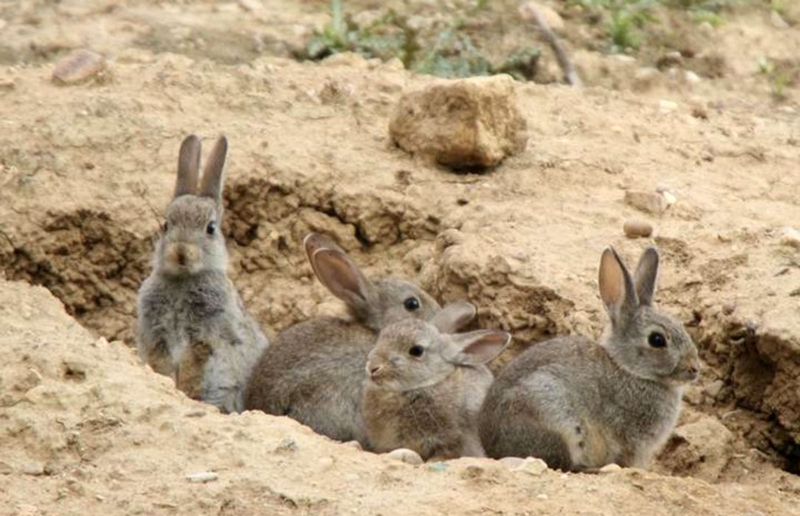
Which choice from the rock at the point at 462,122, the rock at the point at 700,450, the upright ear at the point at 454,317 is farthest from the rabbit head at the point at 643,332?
the rock at the point at 462,122

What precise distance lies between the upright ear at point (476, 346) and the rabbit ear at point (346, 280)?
766 millimetres

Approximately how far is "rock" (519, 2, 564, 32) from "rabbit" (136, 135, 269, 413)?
4169 millimetres

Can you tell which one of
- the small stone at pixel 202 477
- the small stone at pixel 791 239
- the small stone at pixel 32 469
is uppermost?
the small stone at pixel 202 477

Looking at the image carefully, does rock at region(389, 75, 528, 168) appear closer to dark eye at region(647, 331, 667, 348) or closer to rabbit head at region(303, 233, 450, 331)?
rabbit head at region(303, 233, 450, 331)

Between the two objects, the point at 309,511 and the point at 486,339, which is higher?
the point at 309,511

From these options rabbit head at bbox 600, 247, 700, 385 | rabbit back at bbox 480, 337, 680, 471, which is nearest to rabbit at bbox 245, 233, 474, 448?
rabbit back at bbox 480, 337, 680, 471

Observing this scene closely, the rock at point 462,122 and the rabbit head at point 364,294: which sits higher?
the rock at point 462,122

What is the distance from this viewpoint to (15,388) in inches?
299

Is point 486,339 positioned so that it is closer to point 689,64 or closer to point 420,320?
point 420,320

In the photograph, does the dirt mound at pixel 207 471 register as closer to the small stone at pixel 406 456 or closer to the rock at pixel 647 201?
the small stone at pixel 406 456

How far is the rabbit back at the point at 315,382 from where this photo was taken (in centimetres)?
890

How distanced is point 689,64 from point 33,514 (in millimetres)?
7380

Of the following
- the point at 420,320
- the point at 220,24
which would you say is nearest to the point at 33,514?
the point at 420,320

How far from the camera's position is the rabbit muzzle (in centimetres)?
922
